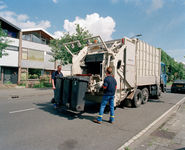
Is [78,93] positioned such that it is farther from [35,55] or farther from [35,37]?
[35,37]

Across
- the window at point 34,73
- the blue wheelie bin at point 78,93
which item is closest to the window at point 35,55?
the window at point 34,73

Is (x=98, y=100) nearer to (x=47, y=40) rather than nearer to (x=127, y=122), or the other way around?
(x=127, y=122)

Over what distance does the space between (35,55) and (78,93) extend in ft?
65.1

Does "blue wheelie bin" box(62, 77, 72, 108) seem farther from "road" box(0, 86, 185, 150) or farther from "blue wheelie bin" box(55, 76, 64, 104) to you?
"road" box(0, 86, 185, 150)

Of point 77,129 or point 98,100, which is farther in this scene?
point 98,100

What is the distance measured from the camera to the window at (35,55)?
21.3 metres

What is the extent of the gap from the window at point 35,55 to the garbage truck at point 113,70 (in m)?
17.2

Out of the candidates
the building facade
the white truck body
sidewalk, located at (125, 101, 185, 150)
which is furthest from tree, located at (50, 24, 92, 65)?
sidewalk, located at (125, 101, 185, 150)

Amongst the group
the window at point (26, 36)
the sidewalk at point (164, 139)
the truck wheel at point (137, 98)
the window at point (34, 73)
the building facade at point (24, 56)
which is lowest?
the sidewalk at point (164, 139)

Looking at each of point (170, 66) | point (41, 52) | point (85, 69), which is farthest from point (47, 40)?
point (170, 66)

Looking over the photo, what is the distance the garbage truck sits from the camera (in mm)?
4801

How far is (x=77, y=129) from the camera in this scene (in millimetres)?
3971

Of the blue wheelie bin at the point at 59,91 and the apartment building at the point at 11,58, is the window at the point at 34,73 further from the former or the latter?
the blue wheelie bin at the point at 59,91

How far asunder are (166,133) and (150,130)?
429 mm
